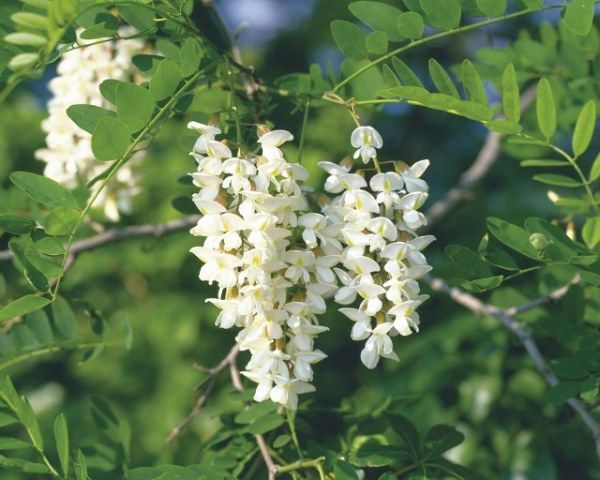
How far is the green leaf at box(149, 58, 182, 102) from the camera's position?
2.72 ft

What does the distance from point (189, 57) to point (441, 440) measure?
523 millimetres

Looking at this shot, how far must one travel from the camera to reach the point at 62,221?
82 cm

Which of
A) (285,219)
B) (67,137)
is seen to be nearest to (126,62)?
(67,137)

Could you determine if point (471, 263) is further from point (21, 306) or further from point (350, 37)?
point (21, 306)

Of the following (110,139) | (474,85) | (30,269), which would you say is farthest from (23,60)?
(474,85)

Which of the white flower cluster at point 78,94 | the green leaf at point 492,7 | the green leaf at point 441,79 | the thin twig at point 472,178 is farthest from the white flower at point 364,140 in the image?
the thin twig at point 472,178

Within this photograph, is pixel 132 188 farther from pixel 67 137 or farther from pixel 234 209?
pixel 234 209

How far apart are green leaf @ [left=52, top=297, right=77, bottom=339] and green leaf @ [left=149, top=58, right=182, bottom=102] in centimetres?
39

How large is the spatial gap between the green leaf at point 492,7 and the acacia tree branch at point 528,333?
1.28 feet

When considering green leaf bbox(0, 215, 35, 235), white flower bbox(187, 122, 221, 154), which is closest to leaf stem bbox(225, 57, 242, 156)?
white flower bbox(187, 122, 221, 154)

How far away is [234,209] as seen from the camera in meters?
0.80

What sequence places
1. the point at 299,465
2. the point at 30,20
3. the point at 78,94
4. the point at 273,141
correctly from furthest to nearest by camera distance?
the point at 78,94 < the point at 299,465 < the point at 273,141 < the point at 30,20

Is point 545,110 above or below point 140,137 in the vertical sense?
below

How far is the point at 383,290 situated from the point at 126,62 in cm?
67
